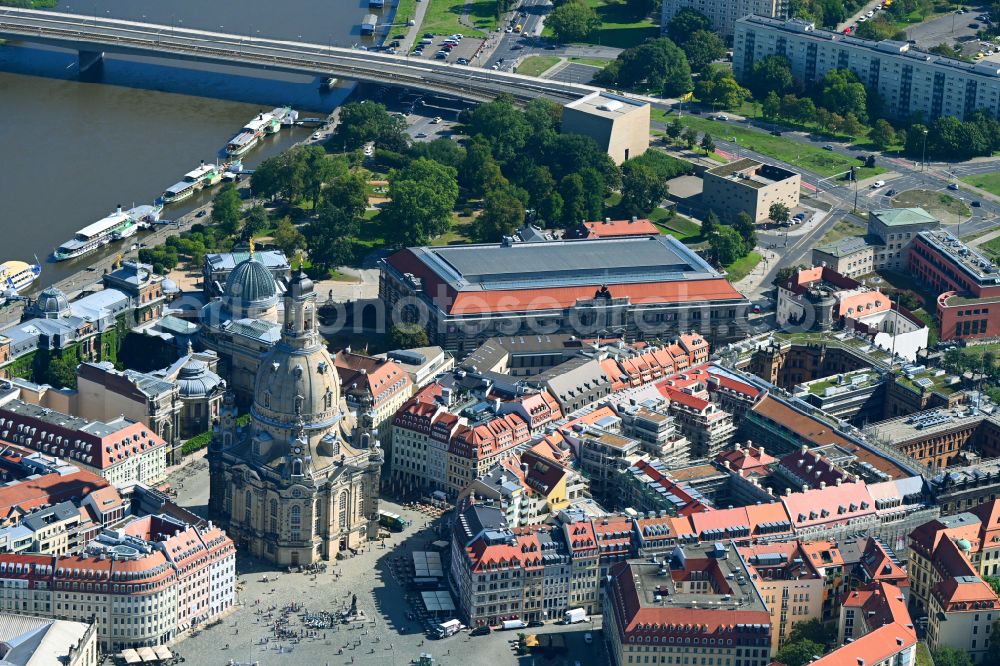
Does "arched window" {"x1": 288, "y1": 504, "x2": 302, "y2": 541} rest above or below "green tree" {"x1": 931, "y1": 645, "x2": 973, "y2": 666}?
above

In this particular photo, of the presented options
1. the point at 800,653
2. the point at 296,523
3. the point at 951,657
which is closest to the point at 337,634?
the point at 296,523

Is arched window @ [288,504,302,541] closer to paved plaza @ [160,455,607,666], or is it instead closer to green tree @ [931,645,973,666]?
paved plaza @ [160,455,607,666]

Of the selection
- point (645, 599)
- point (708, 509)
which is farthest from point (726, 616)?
point (708, 509)

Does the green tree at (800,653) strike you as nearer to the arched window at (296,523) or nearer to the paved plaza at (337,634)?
the paved plaza at (337,634)

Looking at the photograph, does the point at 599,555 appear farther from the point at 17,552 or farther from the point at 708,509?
the point at 17,552

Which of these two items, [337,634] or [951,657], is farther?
[337,634]

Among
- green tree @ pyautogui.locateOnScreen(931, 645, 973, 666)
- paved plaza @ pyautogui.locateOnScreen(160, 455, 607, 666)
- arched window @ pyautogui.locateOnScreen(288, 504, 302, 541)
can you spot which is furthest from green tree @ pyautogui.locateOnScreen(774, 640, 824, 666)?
arched window @ pyautogui.locateOnScreen(288, 504, 302, 541)

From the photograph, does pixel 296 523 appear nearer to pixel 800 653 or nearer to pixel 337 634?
pixel 337 634
